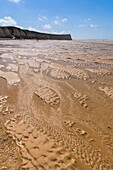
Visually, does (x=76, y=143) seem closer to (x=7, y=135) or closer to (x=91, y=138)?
(x=91, y=138)

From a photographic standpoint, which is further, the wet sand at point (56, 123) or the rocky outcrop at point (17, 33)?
the rocky outcrop at point (17, 33)

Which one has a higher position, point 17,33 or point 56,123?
point 17,33

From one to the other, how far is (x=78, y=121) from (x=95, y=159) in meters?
1.06

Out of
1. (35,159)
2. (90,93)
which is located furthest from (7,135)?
(90,93)

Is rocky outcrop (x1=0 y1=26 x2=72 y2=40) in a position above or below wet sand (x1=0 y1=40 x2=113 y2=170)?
above

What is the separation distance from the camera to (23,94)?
4.69 metres

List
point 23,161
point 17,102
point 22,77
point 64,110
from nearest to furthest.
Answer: point 23,161, point 64,110, point 17,102, point 22,77

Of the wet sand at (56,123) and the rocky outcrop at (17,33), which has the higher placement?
the rocky outcrop at (17,33)

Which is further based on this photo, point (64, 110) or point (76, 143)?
point (64, 110)

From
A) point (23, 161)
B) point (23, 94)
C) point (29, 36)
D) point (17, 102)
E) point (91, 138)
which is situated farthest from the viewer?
point (29, 36)

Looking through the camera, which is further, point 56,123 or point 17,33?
point 17,33

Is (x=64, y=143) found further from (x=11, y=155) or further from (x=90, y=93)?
(x=90, y=93)

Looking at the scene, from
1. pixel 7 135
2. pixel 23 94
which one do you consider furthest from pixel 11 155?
pixel 23 94

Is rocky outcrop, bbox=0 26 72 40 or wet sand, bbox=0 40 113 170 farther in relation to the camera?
rocky outcrop, bbox=0 26 72 40
